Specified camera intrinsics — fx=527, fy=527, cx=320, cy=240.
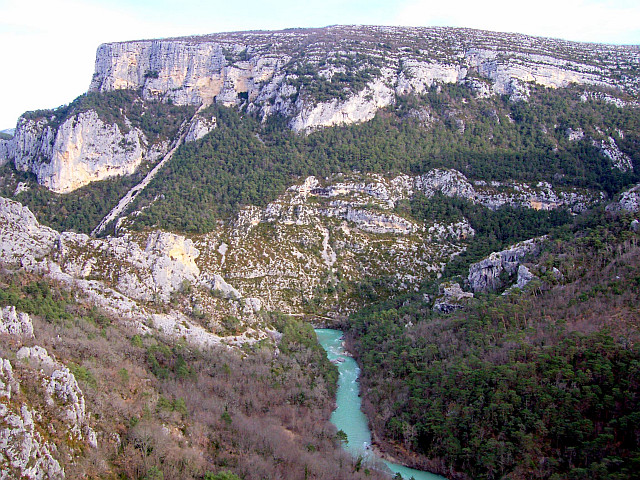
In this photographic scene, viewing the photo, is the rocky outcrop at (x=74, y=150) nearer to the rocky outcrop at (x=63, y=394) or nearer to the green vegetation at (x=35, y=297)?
the green vegetation at (x=35, y=297)

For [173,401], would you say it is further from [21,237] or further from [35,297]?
[21,237]

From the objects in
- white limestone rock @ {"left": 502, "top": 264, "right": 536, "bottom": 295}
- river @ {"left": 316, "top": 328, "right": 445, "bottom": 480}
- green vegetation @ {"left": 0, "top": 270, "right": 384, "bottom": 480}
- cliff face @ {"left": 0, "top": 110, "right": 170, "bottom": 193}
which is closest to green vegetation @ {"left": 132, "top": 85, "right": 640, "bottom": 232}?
cliff face @ {"left": 0, "top": 110, "right": 170, "bottom": 193}

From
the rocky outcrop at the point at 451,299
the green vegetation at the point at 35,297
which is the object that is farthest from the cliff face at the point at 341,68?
the green vegetation at the point at 35,297

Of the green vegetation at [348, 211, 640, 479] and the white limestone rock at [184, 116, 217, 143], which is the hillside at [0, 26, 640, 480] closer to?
the green vegetation at [348, 211, 640, 479]

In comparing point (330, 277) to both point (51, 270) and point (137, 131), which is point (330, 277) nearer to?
point (51, 270)

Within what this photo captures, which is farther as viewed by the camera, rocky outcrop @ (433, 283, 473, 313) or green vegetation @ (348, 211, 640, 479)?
rocky outcrop @ (433, 283, 473, 313)

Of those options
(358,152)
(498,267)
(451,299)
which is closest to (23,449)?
(451,299)
